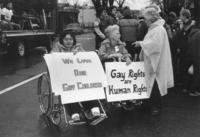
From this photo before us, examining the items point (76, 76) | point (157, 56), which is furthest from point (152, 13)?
point (76, 76)

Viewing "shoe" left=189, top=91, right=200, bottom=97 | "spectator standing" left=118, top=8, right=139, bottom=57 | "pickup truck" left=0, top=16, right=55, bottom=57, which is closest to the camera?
"shoe" left=189, top=91, right=200, bottom=97

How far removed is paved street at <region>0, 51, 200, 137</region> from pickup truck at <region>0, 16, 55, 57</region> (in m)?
5.85

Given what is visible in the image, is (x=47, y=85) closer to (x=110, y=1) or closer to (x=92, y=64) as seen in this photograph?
(x=92, y=64)

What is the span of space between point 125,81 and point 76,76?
89 centimetres

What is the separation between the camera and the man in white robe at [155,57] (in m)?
6.19

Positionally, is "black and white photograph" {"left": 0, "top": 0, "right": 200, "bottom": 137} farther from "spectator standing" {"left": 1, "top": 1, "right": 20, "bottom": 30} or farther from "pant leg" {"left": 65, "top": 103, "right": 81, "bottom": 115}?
"spectator standing" {"left": 1, "top": 1, "right": 20, "bottom": 30}

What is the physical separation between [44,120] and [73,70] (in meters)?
1.02

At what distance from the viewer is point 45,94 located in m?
5.91

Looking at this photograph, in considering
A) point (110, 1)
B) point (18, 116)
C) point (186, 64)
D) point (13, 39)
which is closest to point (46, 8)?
point (13, 39)

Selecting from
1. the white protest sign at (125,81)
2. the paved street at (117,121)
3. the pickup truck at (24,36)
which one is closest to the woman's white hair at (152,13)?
the white protest sign at (125,81)

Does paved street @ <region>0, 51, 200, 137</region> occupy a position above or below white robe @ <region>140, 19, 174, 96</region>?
below

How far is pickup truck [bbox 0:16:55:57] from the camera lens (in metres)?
14.0

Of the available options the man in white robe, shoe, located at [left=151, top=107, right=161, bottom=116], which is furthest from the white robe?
shoe, located at [left=151, top=107, right=161, bottom=116]

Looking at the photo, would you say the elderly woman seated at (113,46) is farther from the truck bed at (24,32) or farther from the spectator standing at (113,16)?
the truck bed at (24,32)
